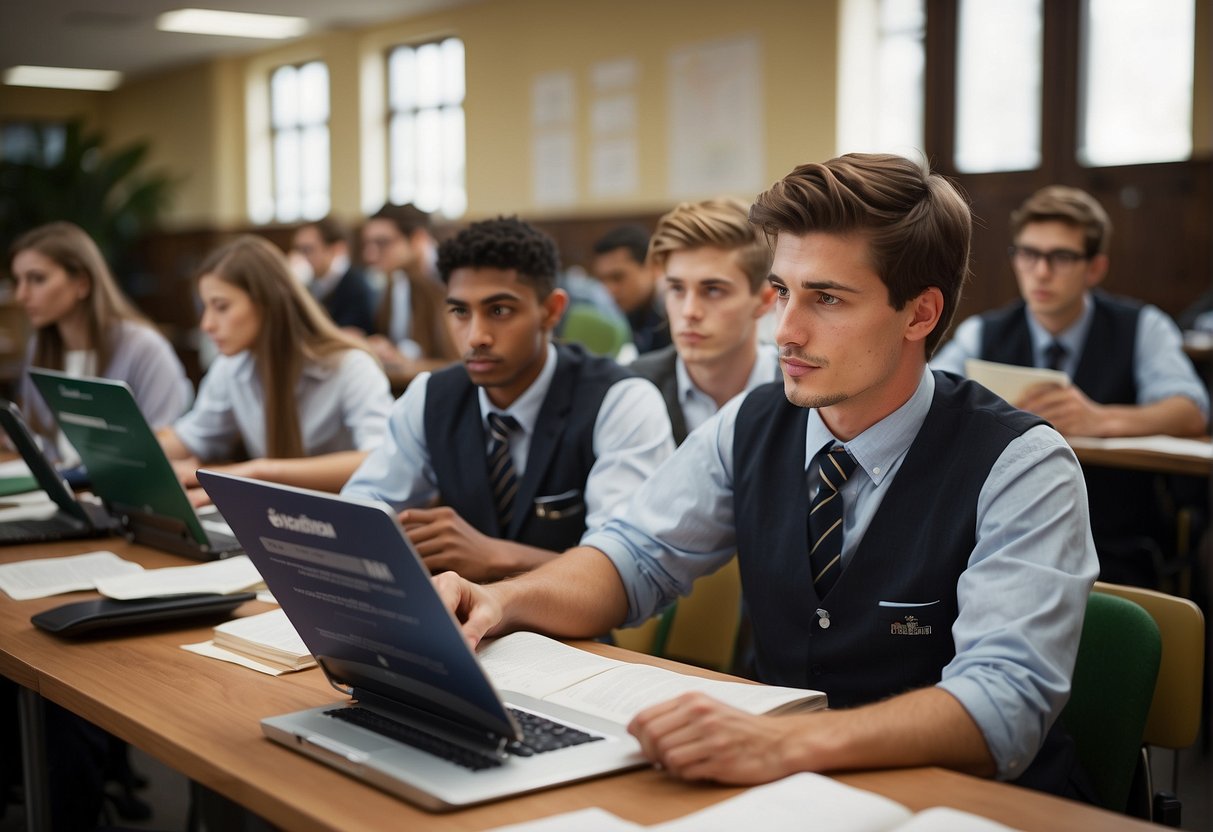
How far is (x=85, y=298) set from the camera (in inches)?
151

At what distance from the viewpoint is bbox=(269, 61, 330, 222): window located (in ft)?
42.5

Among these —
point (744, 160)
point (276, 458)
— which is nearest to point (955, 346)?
point (276, 458)

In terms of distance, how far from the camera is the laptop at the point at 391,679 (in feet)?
3.67

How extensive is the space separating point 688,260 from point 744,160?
6.38m

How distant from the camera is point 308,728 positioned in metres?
1.28

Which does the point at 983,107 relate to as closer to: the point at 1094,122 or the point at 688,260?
the point at 1094,122

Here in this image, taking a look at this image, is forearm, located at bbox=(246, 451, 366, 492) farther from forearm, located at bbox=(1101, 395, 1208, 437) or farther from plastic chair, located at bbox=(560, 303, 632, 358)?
plastic chair, located at bbox=(560, 303, 632, 358)

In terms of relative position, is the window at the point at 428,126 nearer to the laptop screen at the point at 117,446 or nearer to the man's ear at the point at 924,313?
the laptop screen at the point at 117,446

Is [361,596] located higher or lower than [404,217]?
lower

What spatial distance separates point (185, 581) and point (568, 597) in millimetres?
699

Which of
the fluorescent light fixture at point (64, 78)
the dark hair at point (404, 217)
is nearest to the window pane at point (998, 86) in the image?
the dark hair at point (404, 217)

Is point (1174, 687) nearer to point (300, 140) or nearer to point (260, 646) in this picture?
point (260, 646)

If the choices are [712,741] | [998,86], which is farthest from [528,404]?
[998,86]

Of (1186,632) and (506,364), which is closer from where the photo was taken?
(1186,632)
